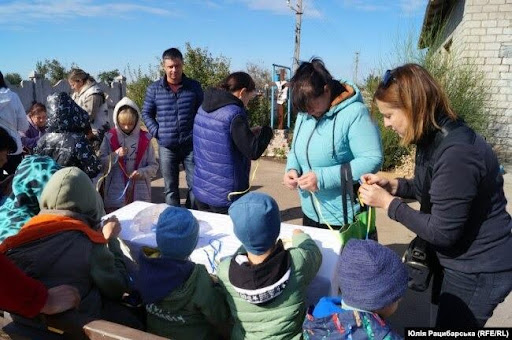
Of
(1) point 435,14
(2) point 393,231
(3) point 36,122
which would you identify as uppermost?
(1) point 435,14

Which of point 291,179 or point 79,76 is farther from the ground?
point 79,76

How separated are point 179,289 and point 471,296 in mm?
1235

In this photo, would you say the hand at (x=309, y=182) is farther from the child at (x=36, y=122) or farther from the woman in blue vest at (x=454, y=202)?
the child at (x=36, y=122)

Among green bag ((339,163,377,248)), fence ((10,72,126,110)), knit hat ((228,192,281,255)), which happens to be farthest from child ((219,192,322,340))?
fence ((10,72,126,110))

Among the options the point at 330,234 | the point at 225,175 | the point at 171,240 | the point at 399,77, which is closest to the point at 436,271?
the point at 330,234

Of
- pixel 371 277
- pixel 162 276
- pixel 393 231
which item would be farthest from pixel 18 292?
pixel 393 231

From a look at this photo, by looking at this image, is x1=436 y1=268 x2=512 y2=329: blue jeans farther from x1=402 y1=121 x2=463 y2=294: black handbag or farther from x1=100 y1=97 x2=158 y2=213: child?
x1=100 y1=97 x2=158 y2=213: child

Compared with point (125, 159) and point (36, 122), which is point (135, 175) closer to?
point (125, 159)

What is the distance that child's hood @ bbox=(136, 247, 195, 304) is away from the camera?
1.75 meters

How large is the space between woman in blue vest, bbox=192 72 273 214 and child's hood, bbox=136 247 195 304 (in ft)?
4.45

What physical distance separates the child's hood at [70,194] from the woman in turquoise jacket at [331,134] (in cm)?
120

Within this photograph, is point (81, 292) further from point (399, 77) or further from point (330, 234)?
point (399, 77)

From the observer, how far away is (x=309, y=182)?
2.46m

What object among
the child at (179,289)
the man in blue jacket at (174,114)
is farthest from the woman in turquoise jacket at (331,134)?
the man in blue jacket at (174,114)
